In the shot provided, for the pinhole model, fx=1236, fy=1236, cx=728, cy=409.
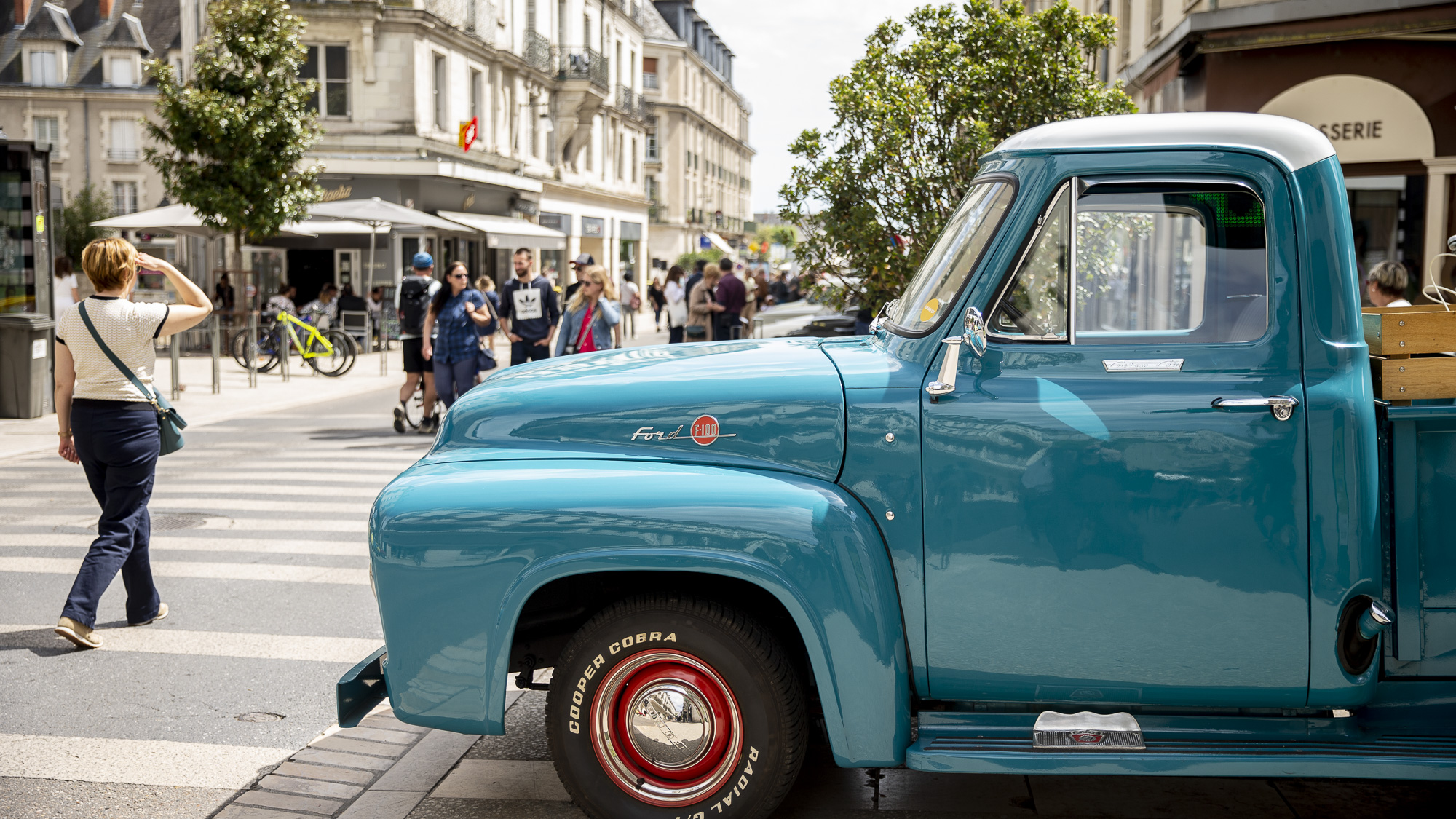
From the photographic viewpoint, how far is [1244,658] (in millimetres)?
3480

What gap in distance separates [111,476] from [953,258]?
4.38m

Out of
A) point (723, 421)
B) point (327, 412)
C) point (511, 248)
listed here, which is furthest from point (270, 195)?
point (723, 421)

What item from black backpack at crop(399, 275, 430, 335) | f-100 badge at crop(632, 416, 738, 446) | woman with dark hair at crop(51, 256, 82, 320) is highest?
woman with dark hair at crop(51, 256, 82, 320)

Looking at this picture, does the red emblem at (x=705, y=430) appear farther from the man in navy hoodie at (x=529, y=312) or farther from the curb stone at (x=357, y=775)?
the man in navy hoodie at (x=529, y=312)

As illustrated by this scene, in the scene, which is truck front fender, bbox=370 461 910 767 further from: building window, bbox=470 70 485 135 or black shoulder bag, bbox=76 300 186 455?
building window, bbox=470 70 485 135

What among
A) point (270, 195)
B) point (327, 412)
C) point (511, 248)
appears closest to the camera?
point (327, 412)

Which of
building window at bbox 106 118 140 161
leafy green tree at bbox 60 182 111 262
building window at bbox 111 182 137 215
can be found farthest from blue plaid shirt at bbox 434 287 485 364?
building window at bbox 106 118 140 161

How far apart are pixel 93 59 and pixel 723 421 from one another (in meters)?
63.5

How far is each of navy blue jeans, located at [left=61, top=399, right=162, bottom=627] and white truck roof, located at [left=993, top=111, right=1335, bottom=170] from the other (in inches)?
177

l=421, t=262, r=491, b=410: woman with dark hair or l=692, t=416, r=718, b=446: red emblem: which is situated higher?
l=421, t=262, r=491, b=410: woman with dark hair

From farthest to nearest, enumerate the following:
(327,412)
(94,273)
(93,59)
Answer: (93,59)
(327,412)
(94,273)

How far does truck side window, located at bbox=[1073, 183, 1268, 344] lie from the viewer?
354 cm

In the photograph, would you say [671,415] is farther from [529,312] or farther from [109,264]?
[529,312]

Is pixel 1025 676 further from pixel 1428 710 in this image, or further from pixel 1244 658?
pixel 1428 710
